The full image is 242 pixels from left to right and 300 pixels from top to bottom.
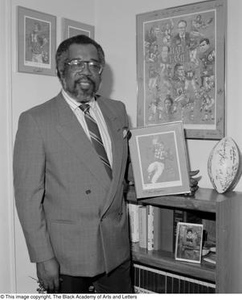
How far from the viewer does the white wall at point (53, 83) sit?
197 cm

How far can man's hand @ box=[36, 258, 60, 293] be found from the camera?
1.59m

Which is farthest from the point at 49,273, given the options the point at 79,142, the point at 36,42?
the point at 36,42

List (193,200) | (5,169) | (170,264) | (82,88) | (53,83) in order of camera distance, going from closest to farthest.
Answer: (82,88) → (193,200) → (170,264) → (5,169) → (53,83)

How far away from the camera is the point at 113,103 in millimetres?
1953

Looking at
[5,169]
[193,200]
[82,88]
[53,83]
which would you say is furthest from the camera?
[53,83]

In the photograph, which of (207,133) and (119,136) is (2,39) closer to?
(119,136)

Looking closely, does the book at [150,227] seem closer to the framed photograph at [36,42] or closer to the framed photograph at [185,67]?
the framed photograph at [185,67]

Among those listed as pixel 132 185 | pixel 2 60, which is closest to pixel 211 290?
pixel 132 185

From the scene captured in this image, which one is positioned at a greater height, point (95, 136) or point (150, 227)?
point (95, 136)

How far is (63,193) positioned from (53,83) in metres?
0.82

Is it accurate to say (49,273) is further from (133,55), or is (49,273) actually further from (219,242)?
(133,55)

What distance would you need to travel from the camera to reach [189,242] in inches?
76.4

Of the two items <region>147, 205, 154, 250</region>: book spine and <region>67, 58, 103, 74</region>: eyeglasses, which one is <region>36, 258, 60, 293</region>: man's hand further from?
<region>67, 58, 103, 74</region>: eyeglasses

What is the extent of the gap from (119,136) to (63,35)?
79 cm
